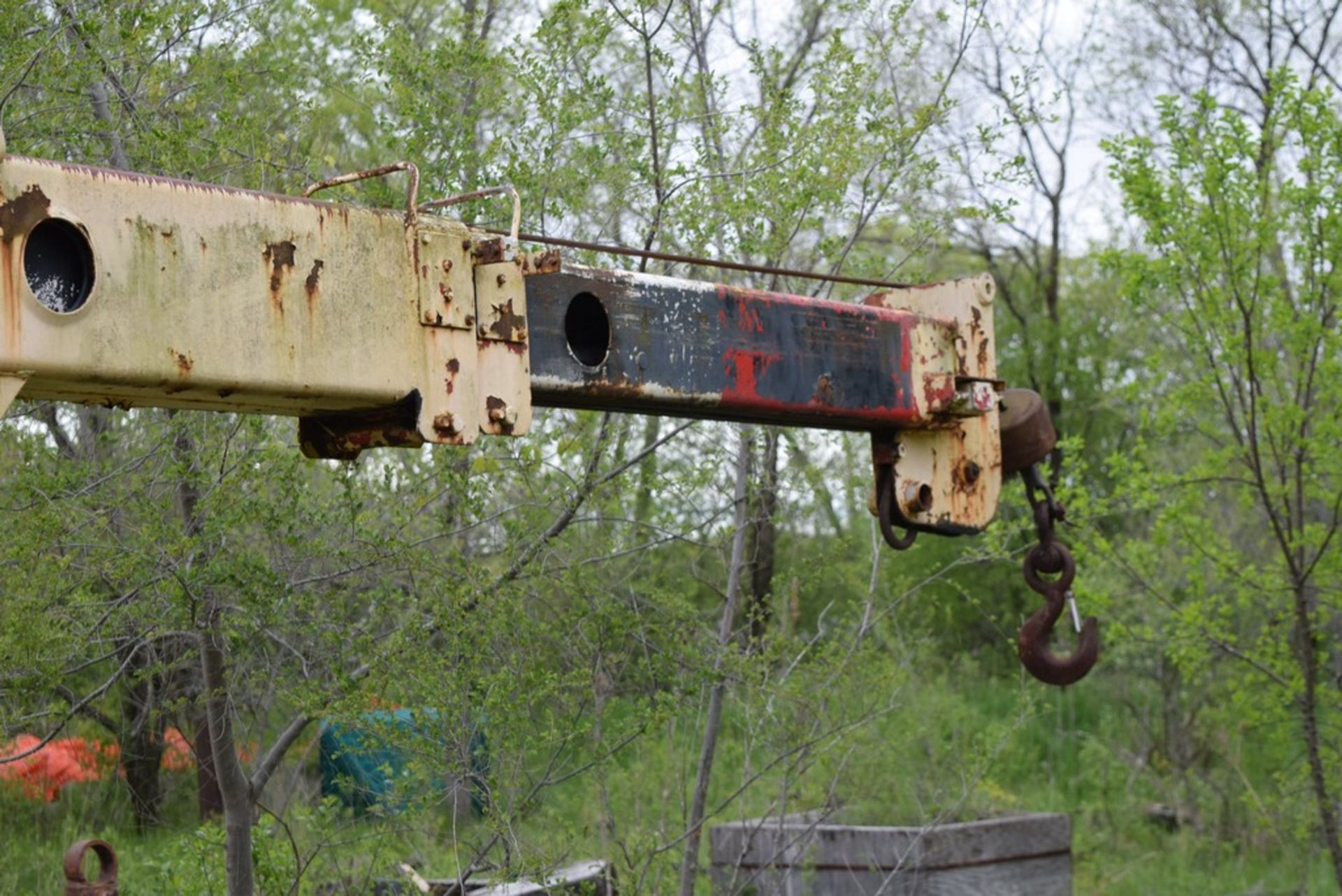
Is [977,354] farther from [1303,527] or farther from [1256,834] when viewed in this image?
[1256,834]

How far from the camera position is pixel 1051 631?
9.82ft

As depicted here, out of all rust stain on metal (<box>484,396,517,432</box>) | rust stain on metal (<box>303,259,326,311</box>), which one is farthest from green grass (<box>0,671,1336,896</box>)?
rust stain on metal (<box>303,259,326,311</box>)

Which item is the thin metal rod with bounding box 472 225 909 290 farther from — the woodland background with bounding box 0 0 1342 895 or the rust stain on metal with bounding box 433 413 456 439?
the woodland background with bounding box 0 0 1342 895

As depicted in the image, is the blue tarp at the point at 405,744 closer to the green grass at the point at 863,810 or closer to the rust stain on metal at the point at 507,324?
the green grass at the point at 863,810

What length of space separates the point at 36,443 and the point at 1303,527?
5.89 meters

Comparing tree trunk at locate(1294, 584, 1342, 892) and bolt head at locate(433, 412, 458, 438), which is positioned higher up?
bolt head at locate(433, 412, 458, 438)

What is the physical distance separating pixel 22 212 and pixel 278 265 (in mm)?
306

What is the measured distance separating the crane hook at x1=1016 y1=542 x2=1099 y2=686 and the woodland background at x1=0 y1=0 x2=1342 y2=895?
6.54ft

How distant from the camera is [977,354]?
2.94 m

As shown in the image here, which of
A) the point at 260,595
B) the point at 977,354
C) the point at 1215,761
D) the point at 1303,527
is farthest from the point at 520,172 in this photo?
the point at 1215,761

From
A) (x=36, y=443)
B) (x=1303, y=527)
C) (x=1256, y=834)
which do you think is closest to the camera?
(x=36, y=443)

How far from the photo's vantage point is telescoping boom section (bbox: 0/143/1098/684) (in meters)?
1.80

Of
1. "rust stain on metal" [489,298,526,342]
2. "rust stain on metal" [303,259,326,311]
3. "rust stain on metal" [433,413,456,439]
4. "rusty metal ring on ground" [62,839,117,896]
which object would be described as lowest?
"rusty metal ring on ground" [62,839,117,896]

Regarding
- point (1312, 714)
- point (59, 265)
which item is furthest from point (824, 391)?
point (1312, 714)
